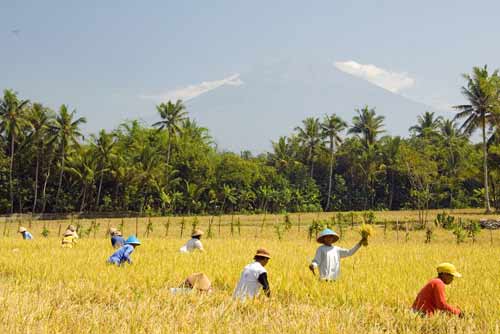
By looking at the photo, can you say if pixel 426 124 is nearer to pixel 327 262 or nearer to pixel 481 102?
pixel 481 102

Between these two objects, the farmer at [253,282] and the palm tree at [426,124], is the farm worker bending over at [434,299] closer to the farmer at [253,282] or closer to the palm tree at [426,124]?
the farmer at [253,282]

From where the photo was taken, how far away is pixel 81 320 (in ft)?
15.2

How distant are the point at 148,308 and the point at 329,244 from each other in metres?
3.61

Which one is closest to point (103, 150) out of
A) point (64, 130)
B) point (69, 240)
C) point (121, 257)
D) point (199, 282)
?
point (64, 130)

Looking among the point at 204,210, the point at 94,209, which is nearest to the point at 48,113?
the point at 94,209

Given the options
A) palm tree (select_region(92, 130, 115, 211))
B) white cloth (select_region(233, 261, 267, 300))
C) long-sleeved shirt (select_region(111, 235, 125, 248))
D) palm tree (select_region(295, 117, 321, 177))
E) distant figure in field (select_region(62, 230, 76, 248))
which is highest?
palm tree (select_region(295, 117, 321, 177))

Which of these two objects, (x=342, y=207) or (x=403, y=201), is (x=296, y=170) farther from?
(x=403, y=201)

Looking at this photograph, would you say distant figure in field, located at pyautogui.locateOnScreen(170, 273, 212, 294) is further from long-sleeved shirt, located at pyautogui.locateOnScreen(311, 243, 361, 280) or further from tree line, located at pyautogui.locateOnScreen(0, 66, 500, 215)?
tree line, located at pyautogui.locateOnScreen(0, 66, 500, 215)

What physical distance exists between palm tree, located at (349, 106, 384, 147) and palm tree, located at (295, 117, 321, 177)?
3.92 meters

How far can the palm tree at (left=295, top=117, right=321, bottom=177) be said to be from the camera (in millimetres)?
56875

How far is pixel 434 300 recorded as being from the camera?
18.5ft

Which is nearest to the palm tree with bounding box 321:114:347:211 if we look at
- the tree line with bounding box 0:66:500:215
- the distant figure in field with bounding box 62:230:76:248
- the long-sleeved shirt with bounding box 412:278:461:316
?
the tree line with bounding box 0:66:500:215

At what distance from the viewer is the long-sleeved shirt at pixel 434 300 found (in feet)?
18.3

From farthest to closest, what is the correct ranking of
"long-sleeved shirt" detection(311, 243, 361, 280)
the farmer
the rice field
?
"long-sleeved shirt" detection(311, 243, 361, 280)
the farmer
the rice field
